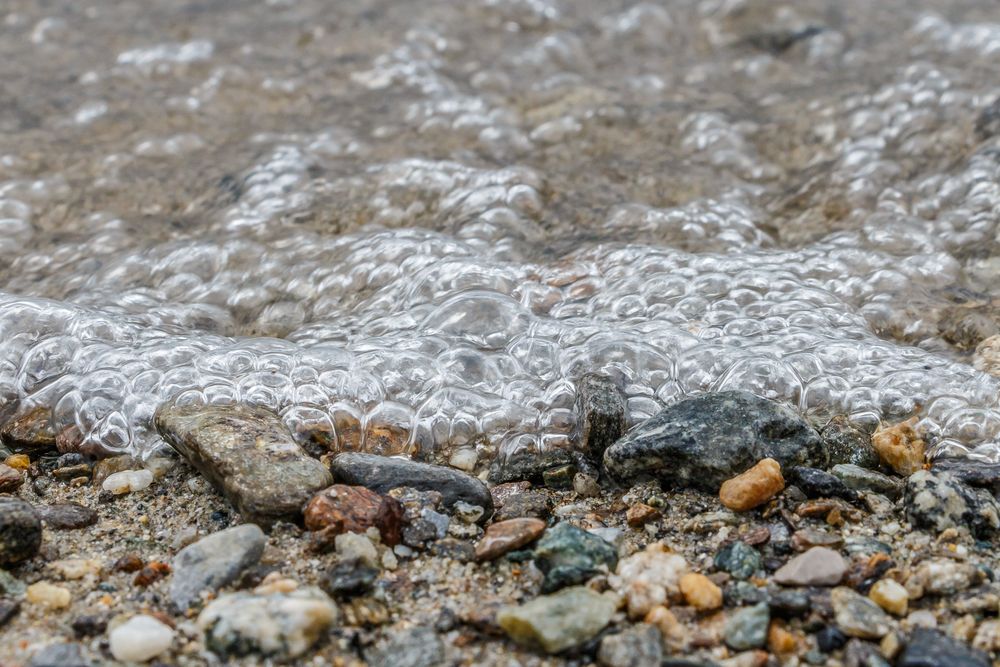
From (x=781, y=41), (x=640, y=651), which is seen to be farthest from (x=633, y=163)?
(x=640, y=651)

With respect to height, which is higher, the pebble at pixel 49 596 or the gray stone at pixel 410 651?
the pebble at pixel 49 596

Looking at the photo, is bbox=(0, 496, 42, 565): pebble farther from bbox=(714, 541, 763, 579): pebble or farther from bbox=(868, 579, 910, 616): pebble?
bbox=(868, 579, 910, 616): pebble

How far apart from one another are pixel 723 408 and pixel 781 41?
3.34 meters

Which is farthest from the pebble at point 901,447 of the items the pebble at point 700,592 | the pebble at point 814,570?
the pebble at point 700,592

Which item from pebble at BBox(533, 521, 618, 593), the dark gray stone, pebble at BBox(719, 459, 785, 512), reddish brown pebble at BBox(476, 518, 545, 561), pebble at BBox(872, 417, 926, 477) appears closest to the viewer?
the dark gray stone

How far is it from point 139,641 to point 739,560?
1176 millimetres

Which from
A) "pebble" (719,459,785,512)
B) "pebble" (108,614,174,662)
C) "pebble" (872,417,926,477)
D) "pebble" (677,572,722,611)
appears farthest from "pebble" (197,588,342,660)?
"pebble" (872,417,926,477)

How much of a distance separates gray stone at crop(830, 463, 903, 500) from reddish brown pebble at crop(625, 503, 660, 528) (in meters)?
0.46

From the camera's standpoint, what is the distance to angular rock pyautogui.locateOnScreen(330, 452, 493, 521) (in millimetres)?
2201

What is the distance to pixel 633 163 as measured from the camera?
4.03 m

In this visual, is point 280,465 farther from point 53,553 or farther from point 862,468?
point 862,468

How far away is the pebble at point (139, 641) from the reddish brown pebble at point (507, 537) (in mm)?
654

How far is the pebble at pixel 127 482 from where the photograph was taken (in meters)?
2.31

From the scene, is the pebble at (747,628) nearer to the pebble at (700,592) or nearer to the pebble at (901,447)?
the pebble at (700,592)
